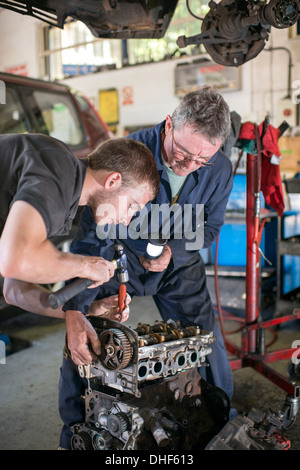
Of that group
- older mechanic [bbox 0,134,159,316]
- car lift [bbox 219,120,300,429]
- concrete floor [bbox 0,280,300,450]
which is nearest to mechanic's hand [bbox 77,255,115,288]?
older mechanic [bbox 0,134,159,316]

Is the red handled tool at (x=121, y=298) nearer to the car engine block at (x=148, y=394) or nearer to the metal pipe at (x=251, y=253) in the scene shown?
the car engine block at (x=148, y=394)

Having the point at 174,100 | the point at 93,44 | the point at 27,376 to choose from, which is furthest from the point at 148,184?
the point at 93,44

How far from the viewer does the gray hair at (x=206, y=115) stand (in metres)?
1.61

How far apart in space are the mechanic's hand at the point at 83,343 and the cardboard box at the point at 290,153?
2.91 meters

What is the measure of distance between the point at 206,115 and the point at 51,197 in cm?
82

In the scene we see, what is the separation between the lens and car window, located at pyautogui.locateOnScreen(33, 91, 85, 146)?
372cm

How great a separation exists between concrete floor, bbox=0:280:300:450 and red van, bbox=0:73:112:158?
4.87 ft

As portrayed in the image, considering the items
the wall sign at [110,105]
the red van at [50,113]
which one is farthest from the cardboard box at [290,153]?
the wall sign at [110,105]

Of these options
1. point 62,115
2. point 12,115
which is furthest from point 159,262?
point 62,115

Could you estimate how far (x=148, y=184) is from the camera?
133 cm

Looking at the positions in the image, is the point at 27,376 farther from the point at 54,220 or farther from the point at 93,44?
the point at 93,44

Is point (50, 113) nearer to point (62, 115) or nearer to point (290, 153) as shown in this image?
point (62, 115)

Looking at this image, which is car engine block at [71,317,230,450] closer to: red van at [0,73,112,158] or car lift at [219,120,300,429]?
car lift at [219,120,300,429]

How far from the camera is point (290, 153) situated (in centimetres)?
382
